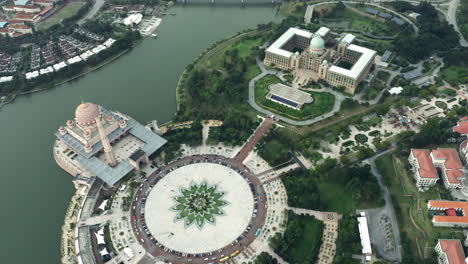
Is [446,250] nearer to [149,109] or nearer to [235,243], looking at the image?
[235,243]

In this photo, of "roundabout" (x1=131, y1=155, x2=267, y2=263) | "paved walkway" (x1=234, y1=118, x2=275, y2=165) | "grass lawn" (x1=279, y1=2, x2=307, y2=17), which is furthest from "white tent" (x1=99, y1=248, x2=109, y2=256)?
"grass lawn" (x1=279, y1=2, x2=307, y2=17)

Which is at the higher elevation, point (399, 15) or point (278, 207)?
point (399, 15)

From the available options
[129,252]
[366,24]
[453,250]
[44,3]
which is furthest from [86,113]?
[366,24]

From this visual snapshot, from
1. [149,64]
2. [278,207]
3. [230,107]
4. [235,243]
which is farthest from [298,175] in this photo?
[149,64]

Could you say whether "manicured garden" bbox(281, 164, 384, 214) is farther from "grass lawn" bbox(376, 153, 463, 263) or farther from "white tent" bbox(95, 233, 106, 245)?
"white tent" bbox(95, 233, 106, 245)

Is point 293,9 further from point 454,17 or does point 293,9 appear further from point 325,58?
point 454,17

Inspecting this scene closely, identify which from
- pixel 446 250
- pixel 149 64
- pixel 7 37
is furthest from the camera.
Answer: pixel 7 37
